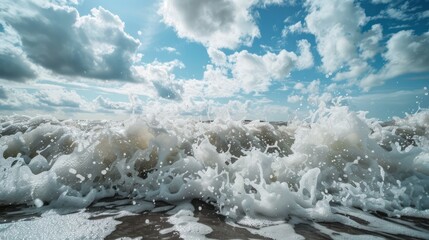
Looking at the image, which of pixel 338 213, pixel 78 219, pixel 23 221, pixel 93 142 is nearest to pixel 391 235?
pixel 338 213

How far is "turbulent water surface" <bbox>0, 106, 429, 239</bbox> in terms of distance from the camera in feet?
11.5

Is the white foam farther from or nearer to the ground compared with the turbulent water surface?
nearer to the ground

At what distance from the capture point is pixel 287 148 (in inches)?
353

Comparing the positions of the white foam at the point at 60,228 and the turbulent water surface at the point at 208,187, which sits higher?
the turbulent water surface at the point at 208,187

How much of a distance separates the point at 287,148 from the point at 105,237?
22.1ft

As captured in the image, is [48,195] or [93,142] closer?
[48,195]

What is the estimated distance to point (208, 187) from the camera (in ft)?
15.2

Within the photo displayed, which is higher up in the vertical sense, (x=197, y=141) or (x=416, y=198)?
(x=197, y=141)

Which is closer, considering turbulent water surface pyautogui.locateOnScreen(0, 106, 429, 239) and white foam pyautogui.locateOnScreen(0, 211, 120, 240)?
white foam pyautogui.locateOnScreen(0, 211, 120, 240)

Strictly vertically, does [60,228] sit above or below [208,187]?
below

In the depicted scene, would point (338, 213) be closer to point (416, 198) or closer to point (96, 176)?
point (416, 198)

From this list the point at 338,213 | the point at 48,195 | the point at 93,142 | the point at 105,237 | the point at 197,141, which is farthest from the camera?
the point at 197,141

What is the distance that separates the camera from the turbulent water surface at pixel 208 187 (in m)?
3.49

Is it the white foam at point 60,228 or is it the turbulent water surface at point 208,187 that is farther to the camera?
the turbulent water surface at point 208,187
